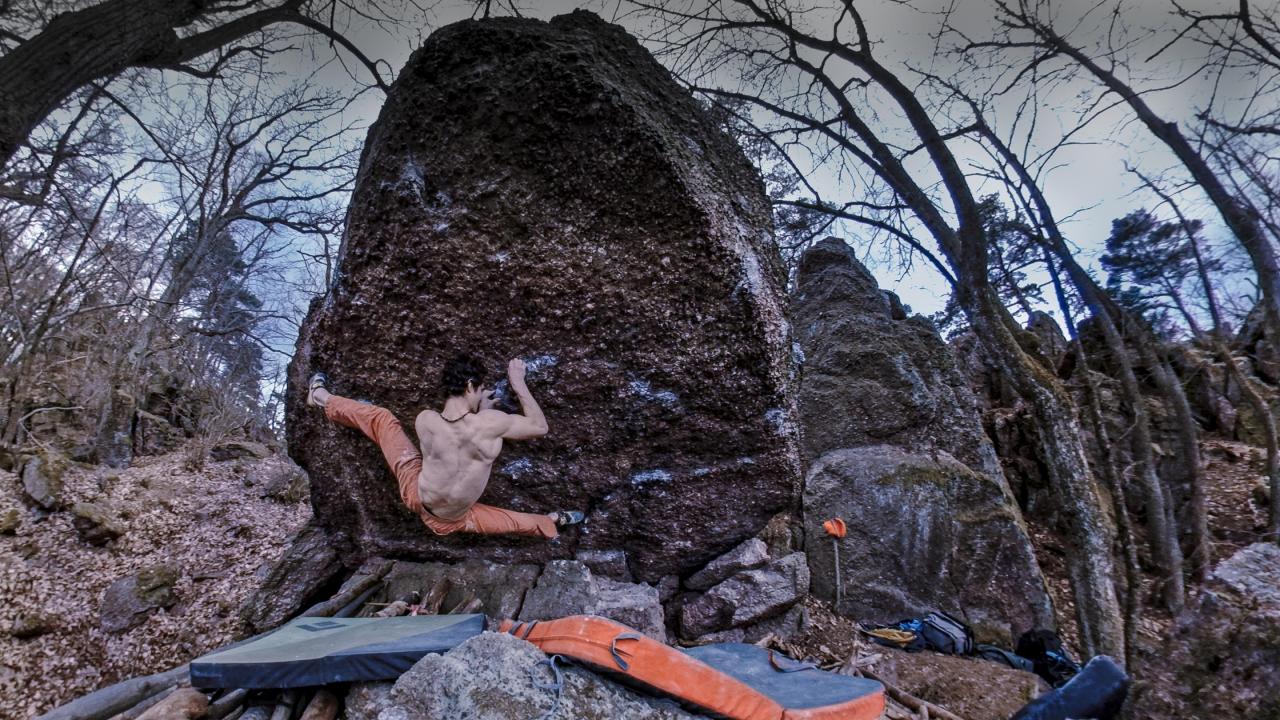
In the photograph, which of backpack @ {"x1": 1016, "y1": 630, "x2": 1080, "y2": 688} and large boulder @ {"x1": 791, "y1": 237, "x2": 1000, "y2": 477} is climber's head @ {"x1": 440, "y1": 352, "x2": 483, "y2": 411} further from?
backpack @ {"x1": 1016, "y1": 630, "x2": 1080, "y2": 688}

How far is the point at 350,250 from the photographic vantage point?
366cm

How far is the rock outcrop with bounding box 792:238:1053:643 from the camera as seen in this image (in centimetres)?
565

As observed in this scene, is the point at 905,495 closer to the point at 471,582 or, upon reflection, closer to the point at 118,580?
the point at 471,582

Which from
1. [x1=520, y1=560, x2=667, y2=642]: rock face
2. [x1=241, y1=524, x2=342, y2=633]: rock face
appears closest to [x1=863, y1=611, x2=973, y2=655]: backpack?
[x1=520, y1=560, x2=667, y2=642]: rock face

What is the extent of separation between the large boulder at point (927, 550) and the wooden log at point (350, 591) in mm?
4261

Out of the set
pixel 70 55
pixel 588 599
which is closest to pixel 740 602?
pixel 588 599

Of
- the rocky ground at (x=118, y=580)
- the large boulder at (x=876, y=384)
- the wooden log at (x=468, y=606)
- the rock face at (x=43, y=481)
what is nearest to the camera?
the wooden log at (x=468, y=606)

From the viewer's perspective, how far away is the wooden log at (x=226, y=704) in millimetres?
2713

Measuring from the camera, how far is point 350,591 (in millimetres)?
3914

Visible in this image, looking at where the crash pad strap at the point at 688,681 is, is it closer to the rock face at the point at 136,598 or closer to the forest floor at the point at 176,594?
the forest floor at the point at 176,594

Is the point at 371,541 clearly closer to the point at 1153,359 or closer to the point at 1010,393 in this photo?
the point at 1153,359

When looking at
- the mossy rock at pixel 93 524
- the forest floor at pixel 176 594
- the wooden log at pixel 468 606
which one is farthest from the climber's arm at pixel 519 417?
the mossy rock at pixel 93 524

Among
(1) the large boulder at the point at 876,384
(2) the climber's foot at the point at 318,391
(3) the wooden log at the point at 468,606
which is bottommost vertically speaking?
(3) the wooden log at the point at 468,606

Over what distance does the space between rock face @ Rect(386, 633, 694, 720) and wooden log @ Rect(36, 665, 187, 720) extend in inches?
74.3
